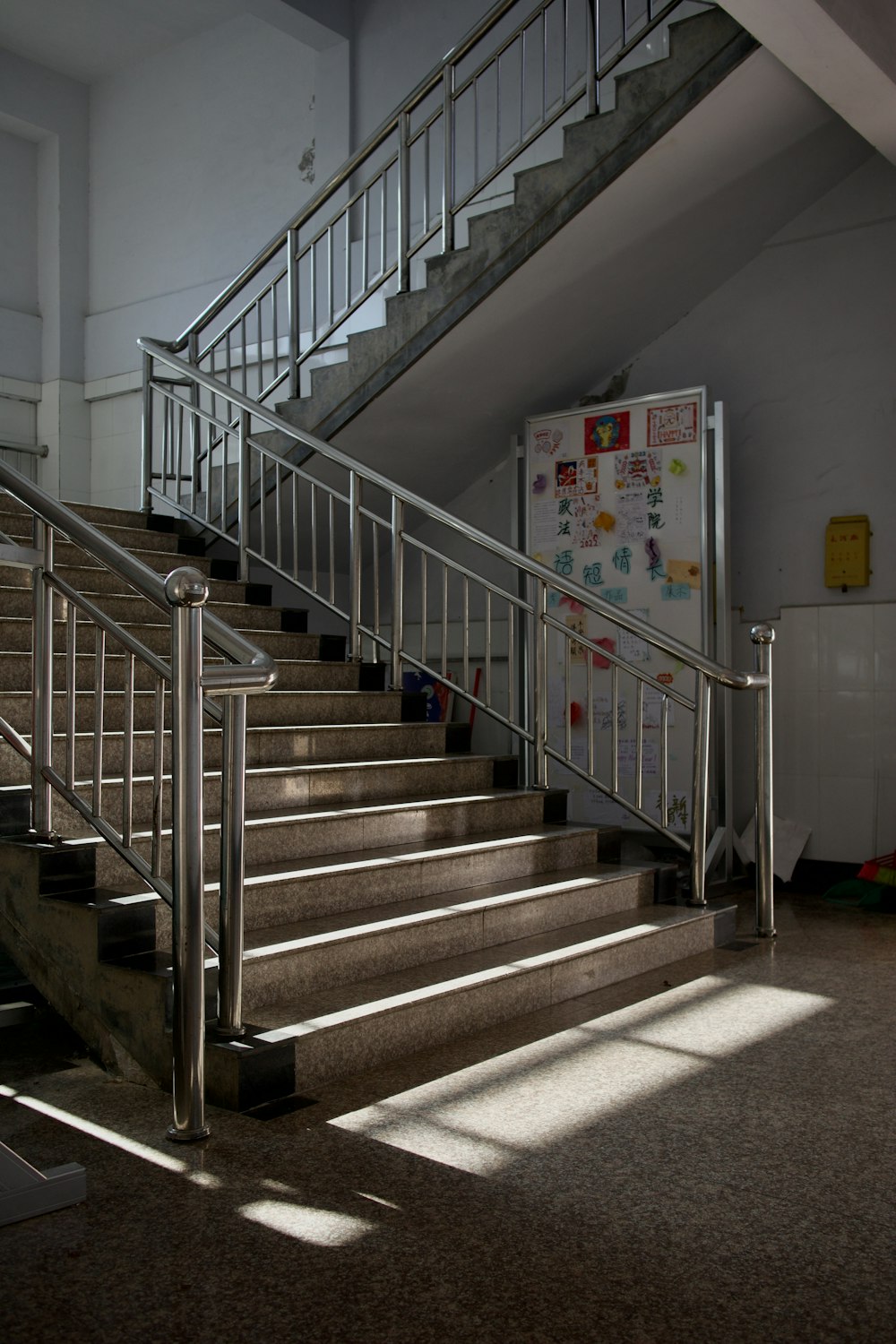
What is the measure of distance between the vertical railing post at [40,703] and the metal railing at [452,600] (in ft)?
6.09

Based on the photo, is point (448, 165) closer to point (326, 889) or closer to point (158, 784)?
point (326, 889)

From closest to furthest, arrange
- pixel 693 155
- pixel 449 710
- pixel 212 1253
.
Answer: pixel 212 1253
pixel 693 155
pixel 449 710

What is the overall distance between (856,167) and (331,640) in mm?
3481

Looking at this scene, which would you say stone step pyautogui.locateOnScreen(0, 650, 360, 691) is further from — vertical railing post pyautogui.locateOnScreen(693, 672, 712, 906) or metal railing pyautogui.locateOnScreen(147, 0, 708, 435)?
metal railing pyautogui.locateOnScreen(147, 0, 708, 435)

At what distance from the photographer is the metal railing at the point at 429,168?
552cm

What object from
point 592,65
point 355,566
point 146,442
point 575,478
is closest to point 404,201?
point 592,65

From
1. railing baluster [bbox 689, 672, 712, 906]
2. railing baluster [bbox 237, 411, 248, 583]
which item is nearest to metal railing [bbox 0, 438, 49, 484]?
railing baluster [bbox 237, 411, 248, 583]

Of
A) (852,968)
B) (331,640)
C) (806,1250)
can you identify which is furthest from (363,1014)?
(331,640)

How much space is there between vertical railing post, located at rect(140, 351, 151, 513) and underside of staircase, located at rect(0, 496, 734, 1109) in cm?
→ 77

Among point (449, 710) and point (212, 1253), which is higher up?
point (449, 710)

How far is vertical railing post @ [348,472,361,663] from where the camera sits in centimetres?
526

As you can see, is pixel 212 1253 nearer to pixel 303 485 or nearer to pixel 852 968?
pixel 852 968

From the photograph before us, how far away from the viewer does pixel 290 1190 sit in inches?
86.5

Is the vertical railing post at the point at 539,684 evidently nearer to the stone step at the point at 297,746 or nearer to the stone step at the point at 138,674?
the stone step at the point at 297,746
